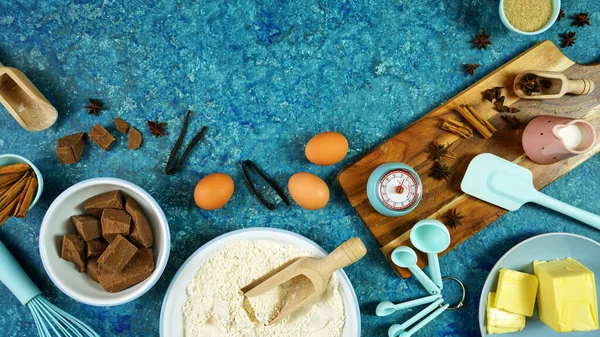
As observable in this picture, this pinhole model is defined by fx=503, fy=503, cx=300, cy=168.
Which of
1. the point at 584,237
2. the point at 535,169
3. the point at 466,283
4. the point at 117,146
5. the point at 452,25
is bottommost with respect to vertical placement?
the point at 466,283

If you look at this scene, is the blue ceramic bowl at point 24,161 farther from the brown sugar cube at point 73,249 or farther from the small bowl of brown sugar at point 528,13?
the small bowl of brown sugar at point 528,13

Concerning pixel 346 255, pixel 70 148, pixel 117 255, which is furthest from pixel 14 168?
pixel 346 255

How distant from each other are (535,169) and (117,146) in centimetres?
128

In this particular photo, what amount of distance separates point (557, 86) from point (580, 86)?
70 millimetres

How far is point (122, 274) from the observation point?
4.50 ft

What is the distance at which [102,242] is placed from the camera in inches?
56.6

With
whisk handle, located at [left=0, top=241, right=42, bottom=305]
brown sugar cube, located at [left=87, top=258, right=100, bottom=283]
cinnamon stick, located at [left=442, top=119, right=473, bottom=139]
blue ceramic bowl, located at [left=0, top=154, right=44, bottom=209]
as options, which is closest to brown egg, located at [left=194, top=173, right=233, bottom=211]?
brown sugar cube, located at [left=87, top=258, right=100, bottom=283]

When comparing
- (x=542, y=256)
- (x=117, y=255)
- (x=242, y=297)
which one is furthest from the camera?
(x=542, y=256)

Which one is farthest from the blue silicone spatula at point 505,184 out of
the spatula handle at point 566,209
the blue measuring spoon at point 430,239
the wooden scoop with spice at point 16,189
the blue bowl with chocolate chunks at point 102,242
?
the wooden scoop with spice at point 16,189

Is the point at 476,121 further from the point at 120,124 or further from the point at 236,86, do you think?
the point at 120,124

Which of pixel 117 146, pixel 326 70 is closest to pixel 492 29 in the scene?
pixel 326 70

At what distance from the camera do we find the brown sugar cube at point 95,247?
1.40m

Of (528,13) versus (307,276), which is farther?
(528,13)

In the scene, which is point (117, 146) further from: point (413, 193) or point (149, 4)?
point (413, 193)
